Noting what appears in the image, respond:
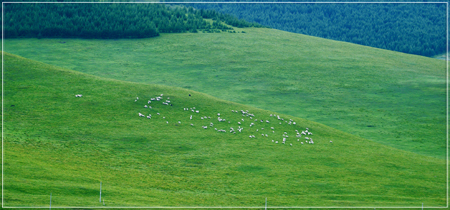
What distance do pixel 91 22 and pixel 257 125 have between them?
71.2 meters

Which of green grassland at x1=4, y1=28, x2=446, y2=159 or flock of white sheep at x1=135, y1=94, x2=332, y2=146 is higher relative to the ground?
green grassland at x1=4, y1=28, x2=446, y2=159

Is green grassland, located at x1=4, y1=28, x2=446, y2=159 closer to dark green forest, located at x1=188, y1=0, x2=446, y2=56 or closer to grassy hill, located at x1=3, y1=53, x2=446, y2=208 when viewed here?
grassy hill, located at x1=3, y1=53, x2=446, y2=208

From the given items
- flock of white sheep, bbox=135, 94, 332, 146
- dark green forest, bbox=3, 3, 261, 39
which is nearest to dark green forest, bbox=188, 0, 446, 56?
dark green forest, bbox=3, 3, 261, 39

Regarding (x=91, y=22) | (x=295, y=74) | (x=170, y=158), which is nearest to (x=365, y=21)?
(x=295, y=74)

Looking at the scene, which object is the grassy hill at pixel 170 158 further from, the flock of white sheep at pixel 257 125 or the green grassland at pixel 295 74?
the green grassland at pixel 295 74

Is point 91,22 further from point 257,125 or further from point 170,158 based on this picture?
point 170,158

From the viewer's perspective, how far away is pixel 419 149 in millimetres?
45938

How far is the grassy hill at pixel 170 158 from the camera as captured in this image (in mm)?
26000

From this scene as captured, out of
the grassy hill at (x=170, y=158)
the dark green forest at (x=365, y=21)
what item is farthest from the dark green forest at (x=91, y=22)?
the dark green forest at (x=365, y=21)

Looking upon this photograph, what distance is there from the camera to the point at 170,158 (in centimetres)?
3362

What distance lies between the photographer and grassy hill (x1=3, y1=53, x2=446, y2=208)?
26000 millimetres

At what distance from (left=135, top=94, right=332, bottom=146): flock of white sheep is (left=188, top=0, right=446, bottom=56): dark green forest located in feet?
413

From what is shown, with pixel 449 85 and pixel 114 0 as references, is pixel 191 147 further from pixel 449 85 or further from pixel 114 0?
pixel 114 0

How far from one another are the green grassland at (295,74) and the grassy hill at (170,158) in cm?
1253
